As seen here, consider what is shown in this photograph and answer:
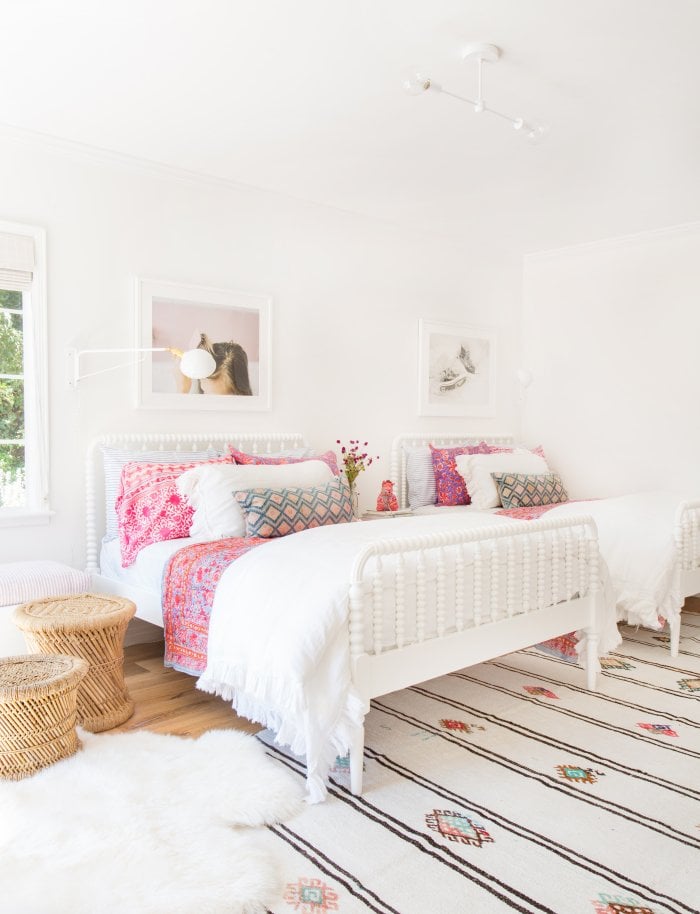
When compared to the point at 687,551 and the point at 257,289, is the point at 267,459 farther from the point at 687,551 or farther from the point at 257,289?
the point at 687,551

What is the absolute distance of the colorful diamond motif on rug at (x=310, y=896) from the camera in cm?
169

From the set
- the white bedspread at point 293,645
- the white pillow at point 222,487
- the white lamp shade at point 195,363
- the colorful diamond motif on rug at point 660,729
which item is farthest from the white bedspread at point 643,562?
the white lamp shade at point 195,363

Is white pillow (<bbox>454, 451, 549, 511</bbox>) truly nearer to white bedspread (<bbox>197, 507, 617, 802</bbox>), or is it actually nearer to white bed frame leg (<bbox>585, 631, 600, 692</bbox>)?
white bed frame leg (<bbox>585, 631, 600, 692</bbox>)

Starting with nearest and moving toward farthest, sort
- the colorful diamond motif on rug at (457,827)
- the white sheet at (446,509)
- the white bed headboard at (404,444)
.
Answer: the colorful diamond motif on rug at (457,827), the white sheet at (446,509), the white bed headboard at (404,444)

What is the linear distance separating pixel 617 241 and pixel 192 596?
4.01 meters

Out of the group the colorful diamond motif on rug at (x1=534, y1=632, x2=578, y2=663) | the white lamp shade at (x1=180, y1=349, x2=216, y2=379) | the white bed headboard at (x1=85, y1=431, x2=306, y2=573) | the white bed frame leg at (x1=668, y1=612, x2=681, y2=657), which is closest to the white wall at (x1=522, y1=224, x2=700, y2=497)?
the white bed frame leg at (x1=668, y1=612, x2=681, y2=657)

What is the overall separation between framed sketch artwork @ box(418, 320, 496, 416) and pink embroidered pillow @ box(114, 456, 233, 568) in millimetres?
2252

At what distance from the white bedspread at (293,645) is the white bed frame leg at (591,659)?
1100mm

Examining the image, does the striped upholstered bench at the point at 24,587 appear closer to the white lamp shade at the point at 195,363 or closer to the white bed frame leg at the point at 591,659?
the white lamp shade at the point at 195,363

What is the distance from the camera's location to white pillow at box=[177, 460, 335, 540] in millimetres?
3230

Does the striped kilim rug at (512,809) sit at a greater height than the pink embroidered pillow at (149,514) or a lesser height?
lesser

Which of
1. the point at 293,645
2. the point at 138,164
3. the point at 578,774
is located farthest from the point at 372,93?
the point at 578,774

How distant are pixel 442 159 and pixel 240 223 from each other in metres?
1.19

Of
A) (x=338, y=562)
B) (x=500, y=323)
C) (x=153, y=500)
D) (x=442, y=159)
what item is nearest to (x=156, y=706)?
(x=153, y=500)
